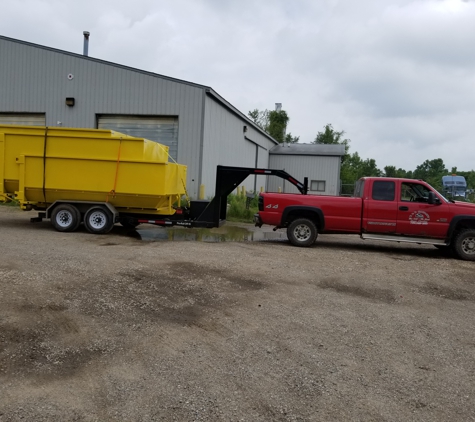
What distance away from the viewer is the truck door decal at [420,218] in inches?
465

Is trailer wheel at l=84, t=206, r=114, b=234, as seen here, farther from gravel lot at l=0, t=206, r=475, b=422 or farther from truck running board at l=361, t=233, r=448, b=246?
truck running board at l=361, t=233, r=448, b=246

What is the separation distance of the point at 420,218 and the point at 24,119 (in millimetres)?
18368

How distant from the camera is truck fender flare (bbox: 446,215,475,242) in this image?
11586 millimetres

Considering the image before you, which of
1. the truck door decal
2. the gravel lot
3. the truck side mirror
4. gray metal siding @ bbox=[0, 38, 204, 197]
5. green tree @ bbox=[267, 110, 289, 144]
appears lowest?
the gravel lot

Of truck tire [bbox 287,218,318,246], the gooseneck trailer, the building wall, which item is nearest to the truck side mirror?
truck tire [bbox 287,218,318,246]

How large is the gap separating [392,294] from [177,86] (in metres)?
14.8

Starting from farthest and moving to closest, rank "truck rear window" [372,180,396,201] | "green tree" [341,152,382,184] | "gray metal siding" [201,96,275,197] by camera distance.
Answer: "green tree" [341,152,382,184], "gray metal siding" [201,96,275,197], "truck rear window" [372,180,396,201]

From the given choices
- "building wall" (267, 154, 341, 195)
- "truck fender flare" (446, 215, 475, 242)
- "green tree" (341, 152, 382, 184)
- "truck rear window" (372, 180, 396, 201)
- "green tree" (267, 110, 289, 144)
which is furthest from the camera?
"green tree" (341, 152, 382, 184)

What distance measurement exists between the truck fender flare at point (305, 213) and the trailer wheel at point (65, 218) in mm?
5654

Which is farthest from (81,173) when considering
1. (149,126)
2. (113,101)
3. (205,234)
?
(113,101)

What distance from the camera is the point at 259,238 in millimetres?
14250

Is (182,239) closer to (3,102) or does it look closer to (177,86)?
(177,86)

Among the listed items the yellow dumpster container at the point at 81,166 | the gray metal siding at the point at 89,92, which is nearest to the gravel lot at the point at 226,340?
the yellow dumpster container at the point at 81,166

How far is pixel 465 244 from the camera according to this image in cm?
1167
